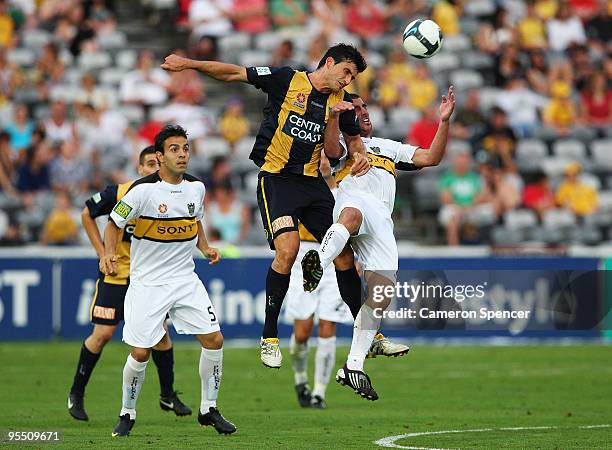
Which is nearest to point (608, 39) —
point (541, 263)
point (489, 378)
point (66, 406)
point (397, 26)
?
point (397, 26)

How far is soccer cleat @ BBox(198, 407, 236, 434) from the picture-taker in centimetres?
1189

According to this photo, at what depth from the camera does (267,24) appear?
25812mm

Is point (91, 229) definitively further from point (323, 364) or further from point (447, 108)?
point (447, 108)

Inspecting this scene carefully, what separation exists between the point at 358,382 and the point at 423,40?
295cm

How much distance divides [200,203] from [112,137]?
11.0 m

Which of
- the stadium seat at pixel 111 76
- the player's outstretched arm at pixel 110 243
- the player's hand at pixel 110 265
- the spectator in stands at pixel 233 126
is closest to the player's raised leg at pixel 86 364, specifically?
the player's outstretched arm at pixel 110 243

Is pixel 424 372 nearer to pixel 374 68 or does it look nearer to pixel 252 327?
pixel 252 327

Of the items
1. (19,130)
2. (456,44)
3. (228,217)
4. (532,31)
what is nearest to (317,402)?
(228,217)

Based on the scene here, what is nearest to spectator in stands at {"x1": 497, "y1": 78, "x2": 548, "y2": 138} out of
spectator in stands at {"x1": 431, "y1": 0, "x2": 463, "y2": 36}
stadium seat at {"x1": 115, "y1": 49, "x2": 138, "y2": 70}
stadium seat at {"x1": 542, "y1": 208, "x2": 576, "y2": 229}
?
spectator in stands at {"x1": 431, "y1": 0, "x2": 463, "y2": 36}

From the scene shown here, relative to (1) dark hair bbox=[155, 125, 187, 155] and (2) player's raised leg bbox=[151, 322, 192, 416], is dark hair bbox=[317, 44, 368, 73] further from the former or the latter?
(2) player's raised leg bbox=[151, 322, 192, 416]

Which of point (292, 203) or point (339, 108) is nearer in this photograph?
point (339, 108)

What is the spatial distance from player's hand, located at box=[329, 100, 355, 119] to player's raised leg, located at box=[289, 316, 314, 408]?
4.06m

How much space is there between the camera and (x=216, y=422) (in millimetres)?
11953

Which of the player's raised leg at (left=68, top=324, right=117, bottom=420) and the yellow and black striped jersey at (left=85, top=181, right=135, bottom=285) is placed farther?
the player's raised leg at (left=68, top=324, right=117, bottom=420)
